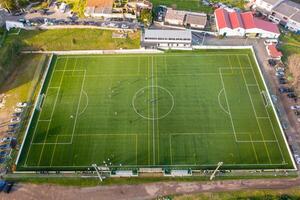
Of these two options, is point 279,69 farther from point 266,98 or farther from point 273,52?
point 266,98

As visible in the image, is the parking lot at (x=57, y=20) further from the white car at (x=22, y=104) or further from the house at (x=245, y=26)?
the white car at (x=22, y=104)

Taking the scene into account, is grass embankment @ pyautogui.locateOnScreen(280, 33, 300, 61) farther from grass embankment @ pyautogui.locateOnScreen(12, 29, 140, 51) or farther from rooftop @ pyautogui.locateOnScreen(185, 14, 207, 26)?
grass embankment @ pyautogui.locateOnScreen(12, 29, 140, 51)

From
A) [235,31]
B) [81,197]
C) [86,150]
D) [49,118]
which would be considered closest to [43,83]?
[49,118]

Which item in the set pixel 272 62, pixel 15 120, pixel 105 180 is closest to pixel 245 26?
pixel 272 62

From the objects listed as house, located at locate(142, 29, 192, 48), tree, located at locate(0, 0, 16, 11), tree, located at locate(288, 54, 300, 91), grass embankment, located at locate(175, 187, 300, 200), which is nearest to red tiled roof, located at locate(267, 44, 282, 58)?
tree, located at locate(288, 54, 300, 91)

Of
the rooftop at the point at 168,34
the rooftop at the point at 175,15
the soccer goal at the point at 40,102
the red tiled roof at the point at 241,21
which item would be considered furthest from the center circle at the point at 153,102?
the red tiled roof at the point at 241,21

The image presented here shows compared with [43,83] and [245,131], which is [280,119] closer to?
[245,131]
